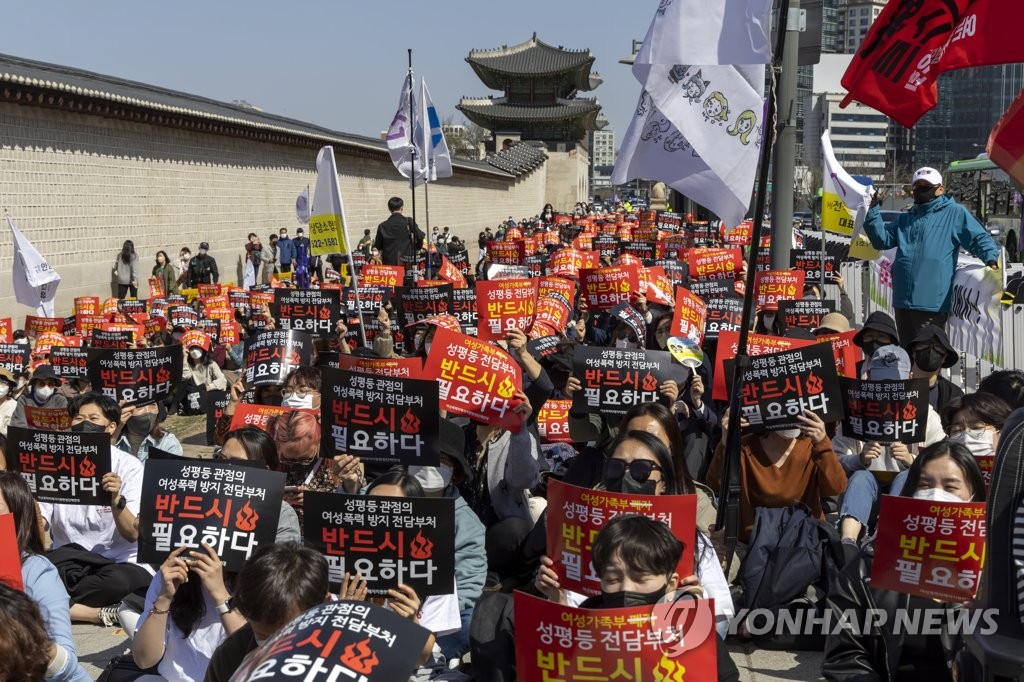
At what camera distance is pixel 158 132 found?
25.3m

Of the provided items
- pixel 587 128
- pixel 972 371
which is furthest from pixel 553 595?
pixel 587 128

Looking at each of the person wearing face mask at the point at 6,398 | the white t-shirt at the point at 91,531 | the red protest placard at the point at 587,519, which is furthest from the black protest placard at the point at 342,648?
the person wearing face mask at the point at 6,398

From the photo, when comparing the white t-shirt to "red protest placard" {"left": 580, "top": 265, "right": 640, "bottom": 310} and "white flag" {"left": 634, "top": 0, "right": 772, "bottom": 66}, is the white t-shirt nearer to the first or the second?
"white flag" {"left": 634, "top": 0, "right": 772, "bottom": 66}

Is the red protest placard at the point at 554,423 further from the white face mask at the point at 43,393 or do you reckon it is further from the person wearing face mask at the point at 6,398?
the person wearing face mask at the point at 6,398

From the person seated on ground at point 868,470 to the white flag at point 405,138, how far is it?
11.0 m

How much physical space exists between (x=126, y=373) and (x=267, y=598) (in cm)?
473

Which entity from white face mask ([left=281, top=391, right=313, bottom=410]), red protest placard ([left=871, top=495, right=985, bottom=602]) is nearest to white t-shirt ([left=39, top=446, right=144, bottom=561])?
white face mask ([left=281, top=391, right=313, bottom=410])

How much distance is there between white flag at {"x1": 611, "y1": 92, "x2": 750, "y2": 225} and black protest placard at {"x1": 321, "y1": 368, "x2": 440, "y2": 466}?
1.54 metres

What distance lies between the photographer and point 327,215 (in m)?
10.8

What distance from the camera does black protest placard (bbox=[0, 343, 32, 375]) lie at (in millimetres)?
9883

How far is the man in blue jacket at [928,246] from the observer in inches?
323

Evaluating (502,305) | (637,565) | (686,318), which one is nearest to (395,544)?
(637,565)

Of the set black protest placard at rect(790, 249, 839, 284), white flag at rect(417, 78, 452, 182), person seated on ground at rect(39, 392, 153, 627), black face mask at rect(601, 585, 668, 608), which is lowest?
person seated on ground at rect(39, 392, 153, 627)

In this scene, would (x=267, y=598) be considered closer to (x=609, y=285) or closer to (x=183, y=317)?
(x=609, y=285)
